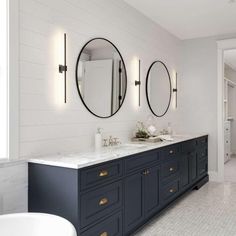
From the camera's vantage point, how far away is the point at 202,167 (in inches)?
198

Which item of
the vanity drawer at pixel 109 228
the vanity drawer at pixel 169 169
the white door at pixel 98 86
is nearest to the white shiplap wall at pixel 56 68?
the white door at pixel 98 86

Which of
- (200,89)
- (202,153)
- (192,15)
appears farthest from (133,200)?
(200,89)

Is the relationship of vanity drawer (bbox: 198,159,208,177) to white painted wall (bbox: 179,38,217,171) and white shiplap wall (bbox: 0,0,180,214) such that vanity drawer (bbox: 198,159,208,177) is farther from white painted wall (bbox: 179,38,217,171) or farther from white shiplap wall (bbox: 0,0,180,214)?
white shiplap wall (bbox: 0,0,180,214)

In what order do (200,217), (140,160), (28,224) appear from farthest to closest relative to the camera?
1. (200,217)
2. (140,160)
3. (28,224)

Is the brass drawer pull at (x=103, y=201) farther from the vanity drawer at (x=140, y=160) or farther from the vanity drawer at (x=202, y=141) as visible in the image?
the vanity drawer at (x=202, y=141)

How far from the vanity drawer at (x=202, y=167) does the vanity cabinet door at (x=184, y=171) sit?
61cm

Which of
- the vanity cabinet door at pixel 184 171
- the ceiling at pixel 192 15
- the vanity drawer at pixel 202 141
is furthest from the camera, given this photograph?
the vanity drawer at pixel 202 141

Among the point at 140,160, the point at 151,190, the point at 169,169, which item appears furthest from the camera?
the point at 169,169

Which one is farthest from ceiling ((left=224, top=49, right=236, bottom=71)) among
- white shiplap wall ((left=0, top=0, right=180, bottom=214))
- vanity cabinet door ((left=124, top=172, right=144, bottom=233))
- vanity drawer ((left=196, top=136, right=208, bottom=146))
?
vanity cabinet door ((left=124, top=172, right=144, bottom=233))

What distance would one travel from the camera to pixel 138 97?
407 cm

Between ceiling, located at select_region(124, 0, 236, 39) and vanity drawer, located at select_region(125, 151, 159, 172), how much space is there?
1.99 metres

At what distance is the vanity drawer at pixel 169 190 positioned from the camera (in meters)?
3.53

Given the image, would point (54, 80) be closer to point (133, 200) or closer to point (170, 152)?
point (133, 200)

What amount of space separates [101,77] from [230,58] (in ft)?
16.0
